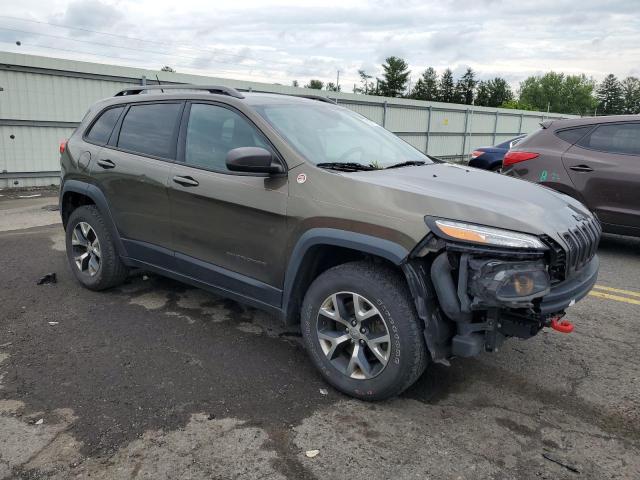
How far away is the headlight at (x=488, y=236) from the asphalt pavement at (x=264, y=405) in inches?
40.4

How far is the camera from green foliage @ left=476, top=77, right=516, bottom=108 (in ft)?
296

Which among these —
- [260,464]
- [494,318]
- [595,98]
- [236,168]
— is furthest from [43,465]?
[595,98]

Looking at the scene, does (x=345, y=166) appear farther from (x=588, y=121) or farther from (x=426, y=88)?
(x=426, y=88)

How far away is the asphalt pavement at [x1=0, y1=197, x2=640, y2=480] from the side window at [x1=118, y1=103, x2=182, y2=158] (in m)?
1.35

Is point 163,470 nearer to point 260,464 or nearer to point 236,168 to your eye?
point 260,464

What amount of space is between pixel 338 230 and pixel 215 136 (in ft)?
4.37

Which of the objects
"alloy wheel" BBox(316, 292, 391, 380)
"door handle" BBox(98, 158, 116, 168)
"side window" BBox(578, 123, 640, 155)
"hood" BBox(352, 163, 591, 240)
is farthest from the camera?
"side window" BBox(578, 123, 640, 155)

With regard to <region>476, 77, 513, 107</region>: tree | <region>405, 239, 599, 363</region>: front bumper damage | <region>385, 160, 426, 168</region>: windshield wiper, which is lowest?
<region>405, 239, 599, 363</region>: front bumper damage

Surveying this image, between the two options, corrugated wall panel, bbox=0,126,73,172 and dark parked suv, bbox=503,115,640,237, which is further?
corrugated wall panel, bbox=0,126,73,172

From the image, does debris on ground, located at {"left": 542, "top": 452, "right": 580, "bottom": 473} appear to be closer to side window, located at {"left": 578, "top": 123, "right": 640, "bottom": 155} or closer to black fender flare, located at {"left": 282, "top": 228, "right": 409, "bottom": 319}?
black fender flare, located at {"left": 282, "top": 228, "right": 409, "bottom": 319}

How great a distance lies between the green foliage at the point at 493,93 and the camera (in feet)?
296

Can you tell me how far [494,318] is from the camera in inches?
106

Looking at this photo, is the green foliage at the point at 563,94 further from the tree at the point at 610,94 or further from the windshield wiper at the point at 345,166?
the windshield wiper at the point at 345,166

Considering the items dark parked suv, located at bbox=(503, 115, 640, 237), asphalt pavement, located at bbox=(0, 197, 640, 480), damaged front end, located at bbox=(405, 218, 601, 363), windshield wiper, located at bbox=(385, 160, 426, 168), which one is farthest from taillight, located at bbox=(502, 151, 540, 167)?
damaged front end, located at bbox=(405, 218, 601, 363)
